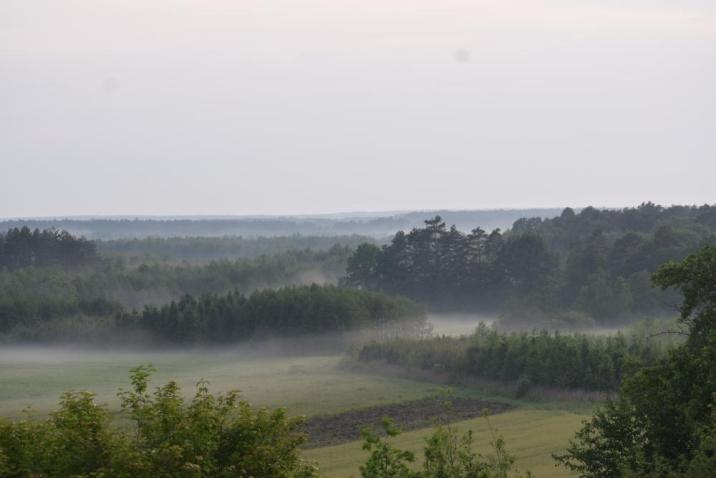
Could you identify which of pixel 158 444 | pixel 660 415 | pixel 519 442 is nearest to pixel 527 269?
pixel 519 442

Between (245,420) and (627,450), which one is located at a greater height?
(245,420)

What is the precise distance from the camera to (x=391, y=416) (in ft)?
218

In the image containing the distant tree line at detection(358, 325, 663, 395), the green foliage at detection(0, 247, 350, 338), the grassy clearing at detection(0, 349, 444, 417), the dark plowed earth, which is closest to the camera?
the dark plowed earth

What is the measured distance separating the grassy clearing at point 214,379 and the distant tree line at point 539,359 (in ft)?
12.5

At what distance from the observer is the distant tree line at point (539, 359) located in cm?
7694

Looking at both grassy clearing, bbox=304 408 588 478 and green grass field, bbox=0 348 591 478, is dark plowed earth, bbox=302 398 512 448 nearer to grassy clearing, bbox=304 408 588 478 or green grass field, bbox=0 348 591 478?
green grass field, bbox=0 348 591 478

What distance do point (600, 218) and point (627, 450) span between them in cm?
16310

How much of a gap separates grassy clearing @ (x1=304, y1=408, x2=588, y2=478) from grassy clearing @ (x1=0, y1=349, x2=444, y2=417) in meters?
11.0

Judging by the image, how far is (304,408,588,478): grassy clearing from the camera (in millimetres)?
48000

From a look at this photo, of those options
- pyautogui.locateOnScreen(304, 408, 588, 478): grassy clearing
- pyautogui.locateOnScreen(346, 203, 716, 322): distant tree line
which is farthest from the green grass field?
pyautogui.locateOnScreen(346, 203, 716, 322): distant tree line

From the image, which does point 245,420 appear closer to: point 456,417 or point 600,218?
point 456,417

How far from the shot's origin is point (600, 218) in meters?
188

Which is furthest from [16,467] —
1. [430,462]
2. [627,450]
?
[627,450]

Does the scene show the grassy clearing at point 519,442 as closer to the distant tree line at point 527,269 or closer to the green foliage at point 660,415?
the green foliage at point 660,415
